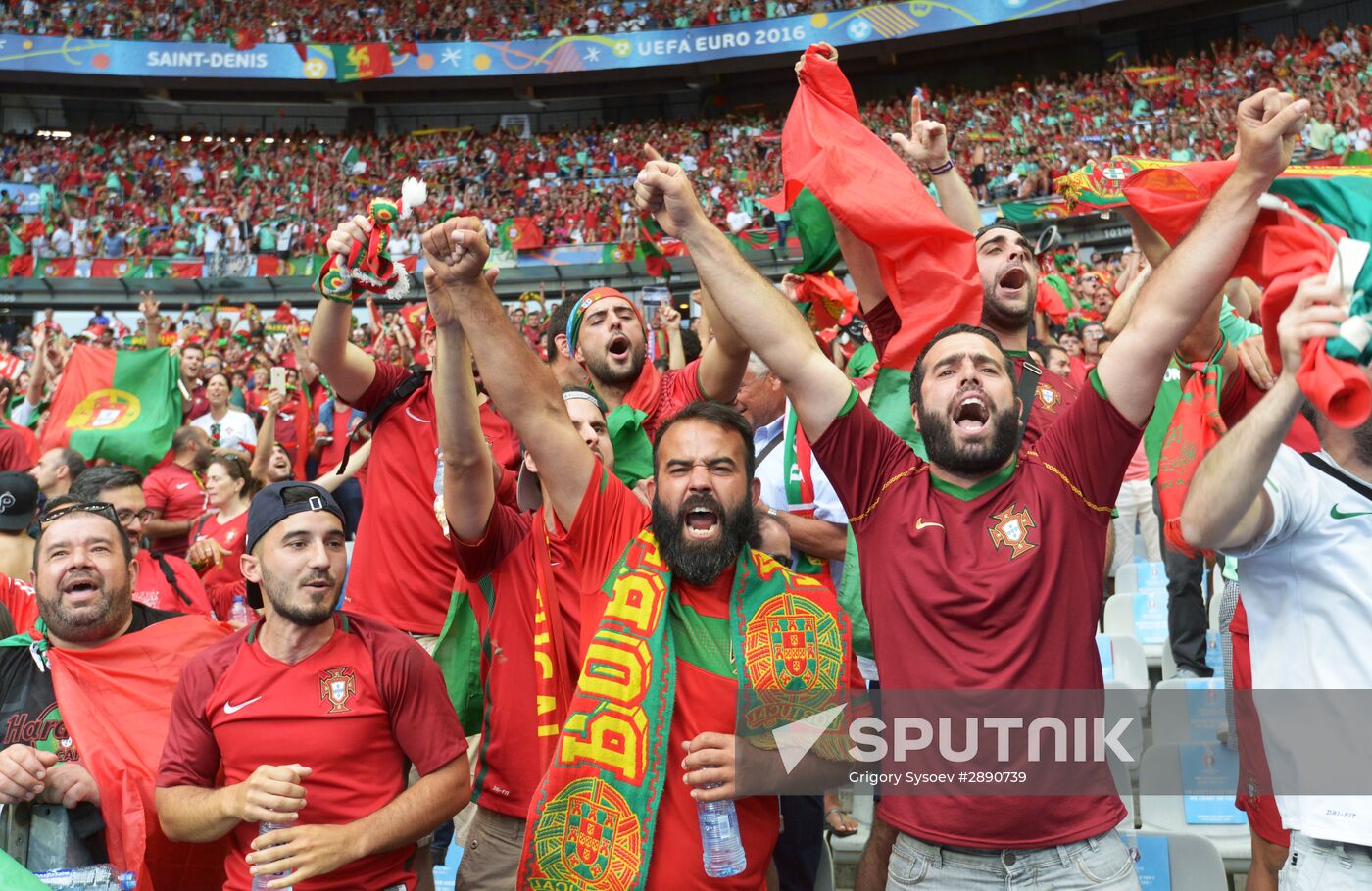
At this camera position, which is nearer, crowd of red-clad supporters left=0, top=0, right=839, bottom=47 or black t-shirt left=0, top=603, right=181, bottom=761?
black t-shirt left=0, top=603, right=181, bottom=761

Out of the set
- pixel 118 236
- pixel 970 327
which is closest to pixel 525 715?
pixel 970 327

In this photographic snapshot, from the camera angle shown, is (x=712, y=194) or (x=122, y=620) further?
(x=712, y=194)

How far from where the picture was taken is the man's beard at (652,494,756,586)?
9.16 ft

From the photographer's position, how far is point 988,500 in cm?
260

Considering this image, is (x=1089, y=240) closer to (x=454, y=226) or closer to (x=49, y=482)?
(x=49, y=482)

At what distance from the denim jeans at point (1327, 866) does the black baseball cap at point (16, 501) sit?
174 inches

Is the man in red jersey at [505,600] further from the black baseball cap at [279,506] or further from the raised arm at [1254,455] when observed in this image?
the raised arm at [1254,455]

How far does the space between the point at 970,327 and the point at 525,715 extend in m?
1.50

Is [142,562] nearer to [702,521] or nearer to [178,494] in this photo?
[178,494]

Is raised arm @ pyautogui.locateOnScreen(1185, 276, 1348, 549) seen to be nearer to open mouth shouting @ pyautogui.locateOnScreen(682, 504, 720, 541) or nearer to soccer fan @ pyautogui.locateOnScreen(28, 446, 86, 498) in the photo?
open mouth shouting @ pyautogui.locateOnScreen(682, 504, 720, 541)

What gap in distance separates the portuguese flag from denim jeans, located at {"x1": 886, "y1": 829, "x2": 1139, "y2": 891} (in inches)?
242

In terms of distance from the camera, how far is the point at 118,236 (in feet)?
79.7

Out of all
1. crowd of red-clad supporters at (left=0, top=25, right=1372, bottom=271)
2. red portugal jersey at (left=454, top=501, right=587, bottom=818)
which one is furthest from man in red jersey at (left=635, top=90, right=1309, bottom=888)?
crowd of red-clad supporters at (left=0, top=25, right=1372, bottom=271)

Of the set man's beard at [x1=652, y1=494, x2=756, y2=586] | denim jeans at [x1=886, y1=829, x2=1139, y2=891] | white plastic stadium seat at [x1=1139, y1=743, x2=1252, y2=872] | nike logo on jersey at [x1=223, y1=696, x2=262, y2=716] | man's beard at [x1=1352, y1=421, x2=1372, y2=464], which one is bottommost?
white plastic stadium seat at [x1=1139, y1=743, x2=1252, y2=872]
